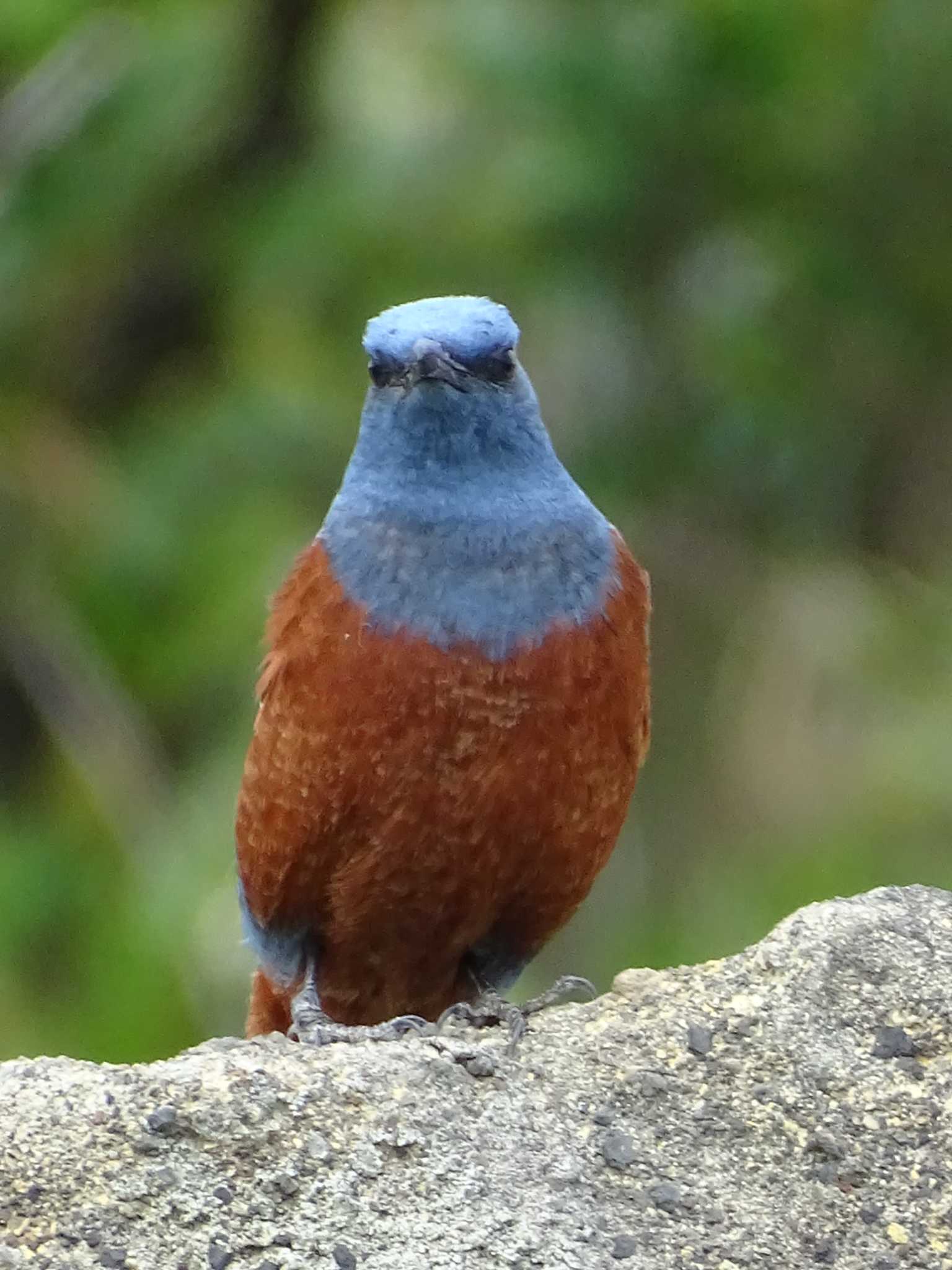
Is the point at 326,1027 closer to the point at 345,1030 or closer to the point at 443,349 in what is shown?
the point at 345,1030

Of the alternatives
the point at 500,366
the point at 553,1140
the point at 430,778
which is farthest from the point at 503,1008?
the point at 500,366

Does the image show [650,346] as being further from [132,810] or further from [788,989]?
[788,989]

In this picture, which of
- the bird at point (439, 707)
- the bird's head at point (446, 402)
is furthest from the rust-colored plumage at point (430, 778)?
the bird's head at point (446, 402)

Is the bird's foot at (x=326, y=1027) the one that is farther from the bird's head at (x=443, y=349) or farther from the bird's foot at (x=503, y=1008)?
the bird's head at (x=443, y=349)

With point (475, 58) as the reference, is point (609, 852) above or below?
below

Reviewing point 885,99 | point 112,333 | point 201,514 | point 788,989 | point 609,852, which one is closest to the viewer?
point 788,989

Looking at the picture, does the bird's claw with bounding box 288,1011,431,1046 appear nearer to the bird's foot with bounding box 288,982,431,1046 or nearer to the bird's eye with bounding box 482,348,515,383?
the bird's foot with bounding box 288,982,431,1046

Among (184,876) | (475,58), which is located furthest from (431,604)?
(475,58)
